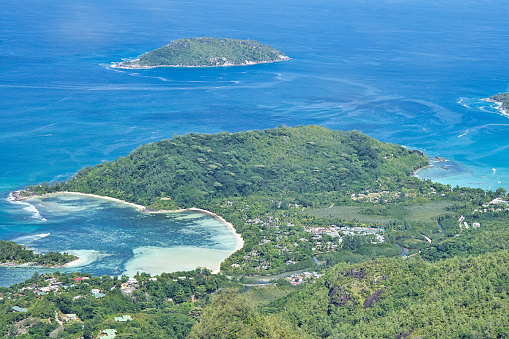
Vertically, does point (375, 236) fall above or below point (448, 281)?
below

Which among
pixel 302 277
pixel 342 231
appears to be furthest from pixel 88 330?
pixel 342 231

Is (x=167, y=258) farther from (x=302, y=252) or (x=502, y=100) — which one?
(x=502, y=100)

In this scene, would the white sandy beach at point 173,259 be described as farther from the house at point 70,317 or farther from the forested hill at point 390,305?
the forested hill at point 390,305

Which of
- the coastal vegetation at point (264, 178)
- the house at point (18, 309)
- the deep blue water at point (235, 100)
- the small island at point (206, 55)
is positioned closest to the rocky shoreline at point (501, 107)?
the deep blue water at point (235, 100)

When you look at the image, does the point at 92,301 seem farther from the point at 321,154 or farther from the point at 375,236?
the point at 321,154

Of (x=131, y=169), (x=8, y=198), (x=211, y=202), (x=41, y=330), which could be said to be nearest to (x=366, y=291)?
(x=41, y=330)

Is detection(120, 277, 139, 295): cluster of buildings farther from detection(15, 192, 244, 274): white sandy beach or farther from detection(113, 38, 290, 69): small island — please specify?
detection(113, 38, 290, 69): small island
